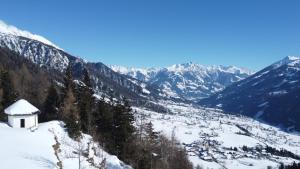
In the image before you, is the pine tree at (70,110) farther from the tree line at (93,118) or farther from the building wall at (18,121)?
the building wall at (18,121)

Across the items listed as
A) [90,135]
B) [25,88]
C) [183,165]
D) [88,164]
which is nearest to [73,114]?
[90,135]

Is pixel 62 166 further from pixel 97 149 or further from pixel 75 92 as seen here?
pixel 75 92

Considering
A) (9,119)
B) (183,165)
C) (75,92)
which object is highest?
(75,92)

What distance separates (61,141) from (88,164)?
11288 millimetres

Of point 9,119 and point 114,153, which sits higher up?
point 9,119

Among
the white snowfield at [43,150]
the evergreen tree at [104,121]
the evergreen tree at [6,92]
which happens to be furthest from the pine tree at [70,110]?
the evergreen tree at [6,92]

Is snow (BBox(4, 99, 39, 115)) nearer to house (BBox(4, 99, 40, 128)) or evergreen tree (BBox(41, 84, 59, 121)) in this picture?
house (BBox(4, 99, 40, 128))

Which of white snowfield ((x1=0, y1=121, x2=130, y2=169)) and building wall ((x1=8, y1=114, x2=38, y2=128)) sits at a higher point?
building wall ((x1=8, y1=114, x2=38, y2=128))

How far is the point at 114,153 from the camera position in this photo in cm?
7000

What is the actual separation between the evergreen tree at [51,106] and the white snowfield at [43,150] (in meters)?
12.3

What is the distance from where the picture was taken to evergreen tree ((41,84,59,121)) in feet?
260

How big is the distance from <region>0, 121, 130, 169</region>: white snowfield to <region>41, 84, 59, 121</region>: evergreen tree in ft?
40.4

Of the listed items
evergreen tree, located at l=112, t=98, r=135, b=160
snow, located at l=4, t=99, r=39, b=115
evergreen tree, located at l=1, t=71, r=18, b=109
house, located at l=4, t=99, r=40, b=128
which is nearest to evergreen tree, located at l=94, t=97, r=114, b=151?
evergreen tree, located at l=112, t=98, r=135, b=160

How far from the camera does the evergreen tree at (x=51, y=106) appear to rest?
260ft
